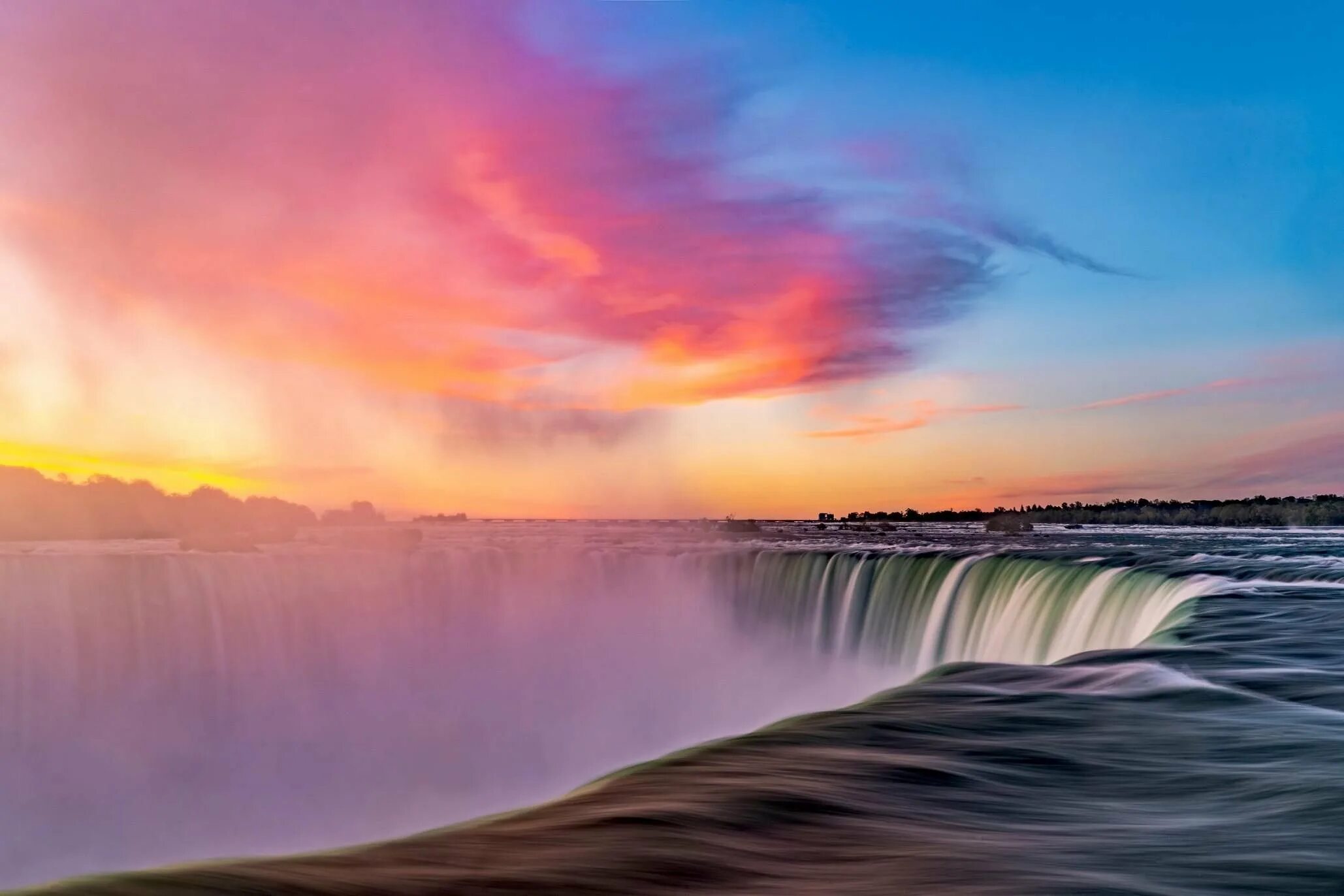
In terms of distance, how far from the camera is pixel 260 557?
32.7 metres

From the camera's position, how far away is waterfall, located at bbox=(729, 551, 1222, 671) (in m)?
15.4

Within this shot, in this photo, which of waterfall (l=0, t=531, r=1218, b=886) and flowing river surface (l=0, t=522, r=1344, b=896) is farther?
waterfall (l=0, t=531, r=1218, b=886)

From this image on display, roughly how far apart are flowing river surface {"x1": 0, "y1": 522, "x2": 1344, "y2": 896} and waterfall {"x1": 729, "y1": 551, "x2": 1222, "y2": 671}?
116 millimetres

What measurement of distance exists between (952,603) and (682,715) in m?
7.76

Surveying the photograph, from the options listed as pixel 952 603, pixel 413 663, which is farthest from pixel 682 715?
pixel 413 663

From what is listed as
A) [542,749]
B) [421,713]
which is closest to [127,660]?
[421,713]

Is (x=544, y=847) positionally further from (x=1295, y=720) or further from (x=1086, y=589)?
(x=1086, y=589)

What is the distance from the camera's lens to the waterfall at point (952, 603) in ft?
50.7

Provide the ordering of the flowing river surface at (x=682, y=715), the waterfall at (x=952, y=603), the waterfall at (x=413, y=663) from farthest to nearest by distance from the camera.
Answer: the waterfall at (x=413, y=663)
the waterfall at (x=952, y=603)
the flowing river surface at (x=682, y=715)

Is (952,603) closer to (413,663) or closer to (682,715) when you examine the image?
(682,715)

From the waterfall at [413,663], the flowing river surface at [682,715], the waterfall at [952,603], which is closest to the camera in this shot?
the flowing river surface at [682,715]

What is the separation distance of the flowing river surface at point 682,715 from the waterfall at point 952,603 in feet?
0.38

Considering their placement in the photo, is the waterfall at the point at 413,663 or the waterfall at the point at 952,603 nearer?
the waterfall at the point at 952,603

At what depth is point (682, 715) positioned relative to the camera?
24.8 m
